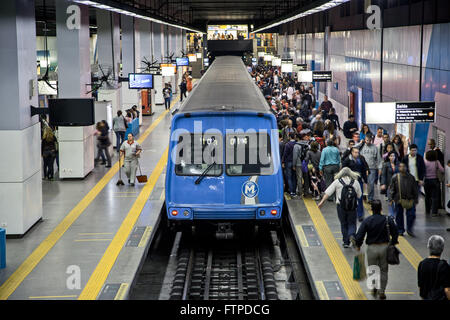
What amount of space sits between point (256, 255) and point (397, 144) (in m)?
5.14

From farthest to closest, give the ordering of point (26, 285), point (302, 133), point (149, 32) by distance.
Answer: point (149, 32) → point (302, 133) → point (26, 285)

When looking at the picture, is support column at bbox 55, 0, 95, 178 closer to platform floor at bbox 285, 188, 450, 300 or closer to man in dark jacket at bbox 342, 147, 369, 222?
platform floor at bbox 285, 188, 450, 300

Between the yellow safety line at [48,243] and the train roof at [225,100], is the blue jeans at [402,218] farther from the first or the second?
the yellow safety line at [48,243]

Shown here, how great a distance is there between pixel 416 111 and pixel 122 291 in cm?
757

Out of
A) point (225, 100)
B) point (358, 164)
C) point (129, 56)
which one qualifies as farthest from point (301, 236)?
point (129, 56)

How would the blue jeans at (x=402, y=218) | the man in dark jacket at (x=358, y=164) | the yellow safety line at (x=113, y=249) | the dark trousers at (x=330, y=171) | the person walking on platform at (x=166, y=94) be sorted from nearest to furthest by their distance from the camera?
the yellow safety line at (x=113, y=249), the blue jeans at (x=402, y=218), the man in dark jacket at (x=358, y=164), the dark trousers at (x=330, y=171), the person walking on platform at (x=166, y=94)

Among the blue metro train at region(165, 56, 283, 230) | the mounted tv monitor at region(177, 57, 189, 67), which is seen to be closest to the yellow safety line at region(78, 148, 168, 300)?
the blue metro train at region(165, 56, 283, 230)

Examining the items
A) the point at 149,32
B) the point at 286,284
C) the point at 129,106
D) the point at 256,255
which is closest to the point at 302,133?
the point at 256,255

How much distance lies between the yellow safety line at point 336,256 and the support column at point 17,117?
5809 millimetres

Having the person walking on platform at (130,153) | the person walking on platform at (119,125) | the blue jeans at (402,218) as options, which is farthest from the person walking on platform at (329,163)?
the person walking on platform at (119,125)

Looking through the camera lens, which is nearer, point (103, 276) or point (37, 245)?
point (103, 276)

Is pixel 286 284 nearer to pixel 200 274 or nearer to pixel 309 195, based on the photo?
pixel 200 274

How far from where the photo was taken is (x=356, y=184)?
1168 cm

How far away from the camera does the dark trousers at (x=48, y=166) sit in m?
18.8
